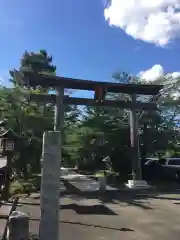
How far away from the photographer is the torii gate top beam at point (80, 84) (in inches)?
617

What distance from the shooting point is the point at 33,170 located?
63.2 feet

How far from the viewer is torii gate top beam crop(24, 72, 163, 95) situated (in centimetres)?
1568

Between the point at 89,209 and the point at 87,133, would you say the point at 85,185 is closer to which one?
the point at 87,133

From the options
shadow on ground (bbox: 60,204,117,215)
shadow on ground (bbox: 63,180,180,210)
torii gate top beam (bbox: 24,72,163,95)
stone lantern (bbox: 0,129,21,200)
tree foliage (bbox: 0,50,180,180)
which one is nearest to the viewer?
shadow on ground (bbox: 60,204,117,215)

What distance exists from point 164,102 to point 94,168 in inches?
345

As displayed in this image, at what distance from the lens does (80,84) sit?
16.4 metres

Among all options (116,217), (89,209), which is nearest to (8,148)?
(89,209)

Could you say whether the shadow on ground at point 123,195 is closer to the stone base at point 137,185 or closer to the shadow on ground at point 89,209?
the stone base at point 137,185

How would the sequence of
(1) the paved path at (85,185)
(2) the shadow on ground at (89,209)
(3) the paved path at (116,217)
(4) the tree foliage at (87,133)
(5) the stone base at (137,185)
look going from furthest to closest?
1. (4) the tree foliage at (87,133)
2. (5) the stone base at (137,185)
3. (1) the paved path at (85,185)
4. (2) the shadow on ground at (89,209)
5. (3) the paved path at (116,217)

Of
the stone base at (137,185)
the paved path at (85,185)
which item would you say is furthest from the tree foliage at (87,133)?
the stone base at (137,185)

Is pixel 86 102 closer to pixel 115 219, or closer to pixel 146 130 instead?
pixel 146 130

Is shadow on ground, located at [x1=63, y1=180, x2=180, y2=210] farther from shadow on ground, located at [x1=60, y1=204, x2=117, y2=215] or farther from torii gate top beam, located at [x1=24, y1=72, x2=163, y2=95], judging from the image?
torii gate top beam, located at [x1=24, y1=72, x2=163, y2=95]

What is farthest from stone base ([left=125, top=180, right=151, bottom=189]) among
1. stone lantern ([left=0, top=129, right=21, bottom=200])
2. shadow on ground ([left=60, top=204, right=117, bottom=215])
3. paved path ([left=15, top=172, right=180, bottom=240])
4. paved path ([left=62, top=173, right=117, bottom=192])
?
stone lantern ([left=0, top=129, right=21, bottom=200])

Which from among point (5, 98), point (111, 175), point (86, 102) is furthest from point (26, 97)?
point (111, 175)
